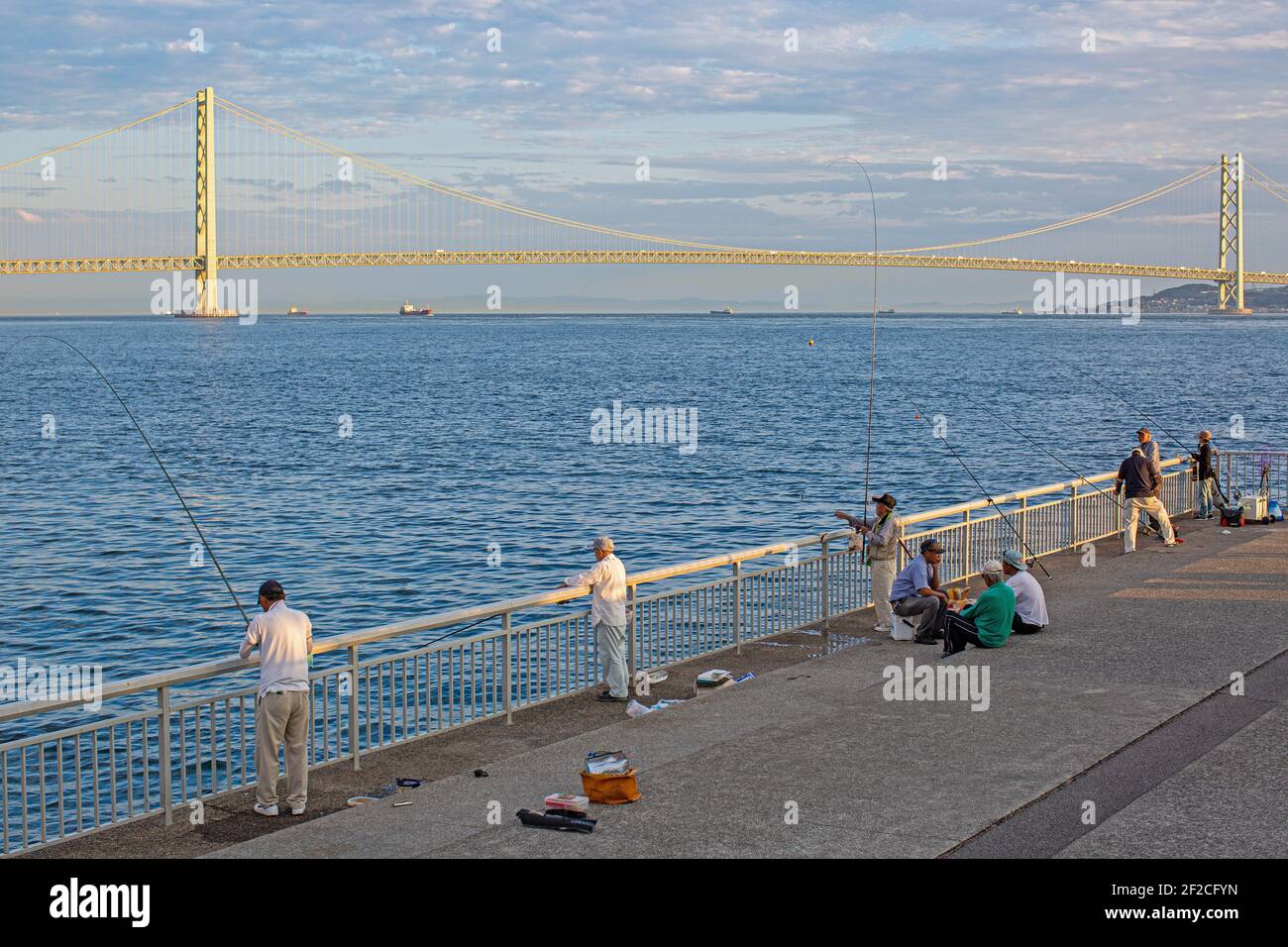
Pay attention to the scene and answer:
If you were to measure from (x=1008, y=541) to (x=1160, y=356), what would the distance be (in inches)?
4437

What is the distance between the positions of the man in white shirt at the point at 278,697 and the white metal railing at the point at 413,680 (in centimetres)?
17

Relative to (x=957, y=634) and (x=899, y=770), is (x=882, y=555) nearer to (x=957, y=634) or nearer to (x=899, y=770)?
(x=957, y=634)

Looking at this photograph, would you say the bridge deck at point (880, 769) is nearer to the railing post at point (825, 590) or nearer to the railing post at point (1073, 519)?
the railing post at point (825, 590)

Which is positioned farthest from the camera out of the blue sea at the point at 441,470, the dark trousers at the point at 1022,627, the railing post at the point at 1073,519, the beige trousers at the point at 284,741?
the blue sea at the point at 441,470

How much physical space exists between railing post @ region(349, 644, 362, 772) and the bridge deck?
0.39ft

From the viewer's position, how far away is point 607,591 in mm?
11141

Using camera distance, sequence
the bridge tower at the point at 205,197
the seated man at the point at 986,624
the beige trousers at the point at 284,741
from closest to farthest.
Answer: the beige trousers at the point at 284,741, the seated man at the point at 986,624, the bridge tower at the point at 205,197

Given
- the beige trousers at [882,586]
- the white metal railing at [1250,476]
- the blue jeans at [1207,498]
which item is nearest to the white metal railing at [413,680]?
the beige trousers at [882,586]

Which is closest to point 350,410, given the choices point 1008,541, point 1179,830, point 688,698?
point 1008,541

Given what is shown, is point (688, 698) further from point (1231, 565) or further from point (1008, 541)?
point (1231, 565)

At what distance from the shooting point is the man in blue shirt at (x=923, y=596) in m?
13.0

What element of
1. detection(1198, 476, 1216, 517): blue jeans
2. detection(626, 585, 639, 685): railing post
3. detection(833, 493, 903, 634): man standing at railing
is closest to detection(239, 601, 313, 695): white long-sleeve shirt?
detection(626, 585, 639, 685): railing post

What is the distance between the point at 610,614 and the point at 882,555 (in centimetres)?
360
